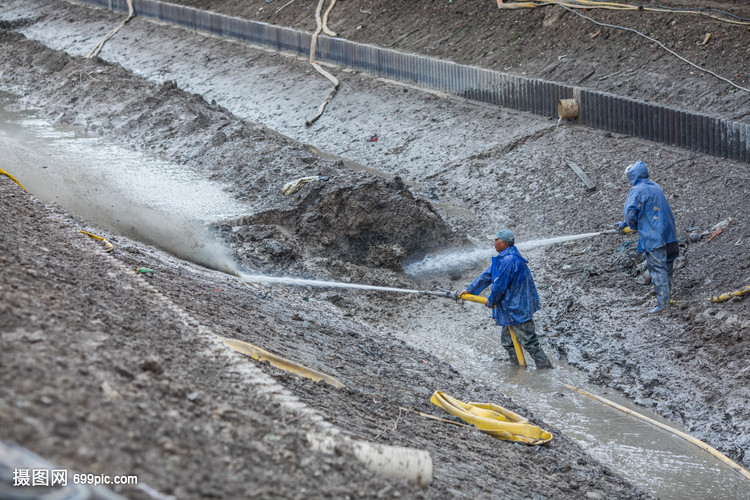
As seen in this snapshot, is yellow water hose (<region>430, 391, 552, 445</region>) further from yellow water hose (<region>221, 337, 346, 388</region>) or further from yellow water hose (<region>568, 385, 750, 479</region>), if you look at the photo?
yellow water hose (<region>568, 385, 750, 479</region>)

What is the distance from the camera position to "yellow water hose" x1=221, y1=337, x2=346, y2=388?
5637 millimetres

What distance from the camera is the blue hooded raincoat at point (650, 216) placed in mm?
8766

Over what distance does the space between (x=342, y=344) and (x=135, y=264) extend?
7.82 ft

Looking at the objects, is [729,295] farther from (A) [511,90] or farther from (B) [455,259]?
(A) [511,90]

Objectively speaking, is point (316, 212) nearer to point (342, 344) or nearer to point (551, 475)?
point (342, 344)

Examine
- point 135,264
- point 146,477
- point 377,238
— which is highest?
point 146,477

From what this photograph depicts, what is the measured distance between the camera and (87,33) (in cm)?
2633

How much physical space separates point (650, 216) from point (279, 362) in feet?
17.2

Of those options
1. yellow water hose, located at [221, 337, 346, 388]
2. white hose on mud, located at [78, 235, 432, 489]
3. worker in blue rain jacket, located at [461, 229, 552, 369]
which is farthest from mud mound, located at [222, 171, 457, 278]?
white hose on mud, located at [78, 235, 432, 489]

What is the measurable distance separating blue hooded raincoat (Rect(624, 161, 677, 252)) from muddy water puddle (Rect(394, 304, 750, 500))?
1.85 m

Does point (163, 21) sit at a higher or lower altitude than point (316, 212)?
higher

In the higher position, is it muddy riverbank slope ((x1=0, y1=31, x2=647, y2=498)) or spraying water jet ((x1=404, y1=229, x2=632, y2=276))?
muddy riverbank slope ((x1=0, y1=31, x2=647, y2=498))

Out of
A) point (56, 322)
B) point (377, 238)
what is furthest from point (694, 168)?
point (56, 322)

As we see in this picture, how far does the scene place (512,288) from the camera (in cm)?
838
